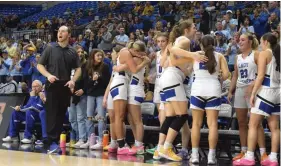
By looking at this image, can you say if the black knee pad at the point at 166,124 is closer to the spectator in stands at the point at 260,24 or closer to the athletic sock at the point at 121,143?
the athletic sock at the point at 121,143

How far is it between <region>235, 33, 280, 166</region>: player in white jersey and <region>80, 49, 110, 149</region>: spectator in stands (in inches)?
113

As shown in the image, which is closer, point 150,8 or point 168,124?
point 168,124

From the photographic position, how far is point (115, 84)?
334 inches

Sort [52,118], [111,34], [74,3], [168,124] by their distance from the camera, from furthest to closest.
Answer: [74,3] < [111,34] < [52,118] < [168,124]

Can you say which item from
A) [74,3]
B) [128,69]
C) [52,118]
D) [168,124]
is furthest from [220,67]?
[74,3]

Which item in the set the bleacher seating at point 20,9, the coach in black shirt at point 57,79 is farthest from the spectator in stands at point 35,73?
the bleacher seating at point 20,9

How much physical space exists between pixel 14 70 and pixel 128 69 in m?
8.25

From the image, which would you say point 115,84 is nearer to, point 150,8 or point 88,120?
point 88,120

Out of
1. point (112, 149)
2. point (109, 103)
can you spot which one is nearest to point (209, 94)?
point (109, 103)

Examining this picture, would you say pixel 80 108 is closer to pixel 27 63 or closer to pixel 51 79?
pixel 51 79

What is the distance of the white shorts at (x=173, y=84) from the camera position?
7.49 meters

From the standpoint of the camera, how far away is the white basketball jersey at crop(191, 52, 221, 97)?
281 inches

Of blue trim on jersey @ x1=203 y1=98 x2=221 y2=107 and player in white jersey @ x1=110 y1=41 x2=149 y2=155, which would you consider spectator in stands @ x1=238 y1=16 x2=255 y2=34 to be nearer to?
player in white jersey @ x1=110 y1=41 x2=149 y2=155

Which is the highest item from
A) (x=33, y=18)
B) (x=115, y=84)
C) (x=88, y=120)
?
(x=33, y=18)
